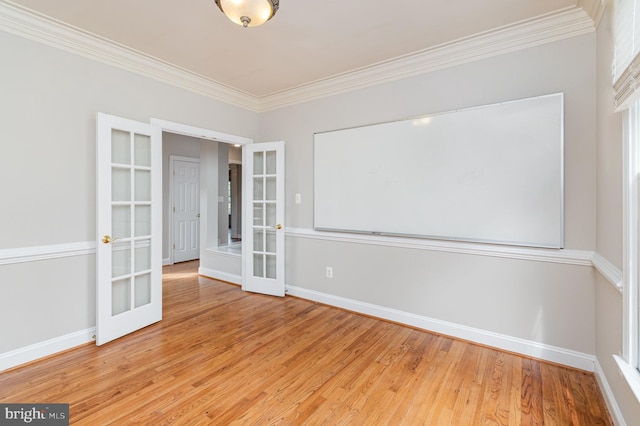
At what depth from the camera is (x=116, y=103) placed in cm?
288

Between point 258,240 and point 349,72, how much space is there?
2460mm

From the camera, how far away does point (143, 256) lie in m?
3.06

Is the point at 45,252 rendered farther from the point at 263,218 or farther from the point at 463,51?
the point at 463,51

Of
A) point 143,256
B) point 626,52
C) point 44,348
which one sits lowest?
point 44,348

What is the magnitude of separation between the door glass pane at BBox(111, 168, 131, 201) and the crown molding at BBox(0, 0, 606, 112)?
3.39 feet

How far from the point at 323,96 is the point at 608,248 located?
3.05m

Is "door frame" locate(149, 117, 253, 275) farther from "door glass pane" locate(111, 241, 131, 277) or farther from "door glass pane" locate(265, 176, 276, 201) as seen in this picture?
"door glass pane" locate(111, 241, 131, 277)

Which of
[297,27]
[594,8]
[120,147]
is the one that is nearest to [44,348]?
[120,147]

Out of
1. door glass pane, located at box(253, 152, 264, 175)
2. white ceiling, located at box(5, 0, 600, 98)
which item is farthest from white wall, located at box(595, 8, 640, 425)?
door glass pane, located at box(253, 152, 264, 175)

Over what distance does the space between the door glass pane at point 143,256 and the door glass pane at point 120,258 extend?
9cm

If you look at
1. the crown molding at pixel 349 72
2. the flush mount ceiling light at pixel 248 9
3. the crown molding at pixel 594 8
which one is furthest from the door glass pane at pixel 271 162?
the crown molding at pixel 594 8

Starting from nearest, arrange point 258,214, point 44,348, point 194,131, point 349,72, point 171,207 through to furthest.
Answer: point 44,348, point 349,72, point 194,131, point 258,214, point 171,207

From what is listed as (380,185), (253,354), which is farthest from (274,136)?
(253,354)

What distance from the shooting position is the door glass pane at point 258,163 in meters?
4.14
